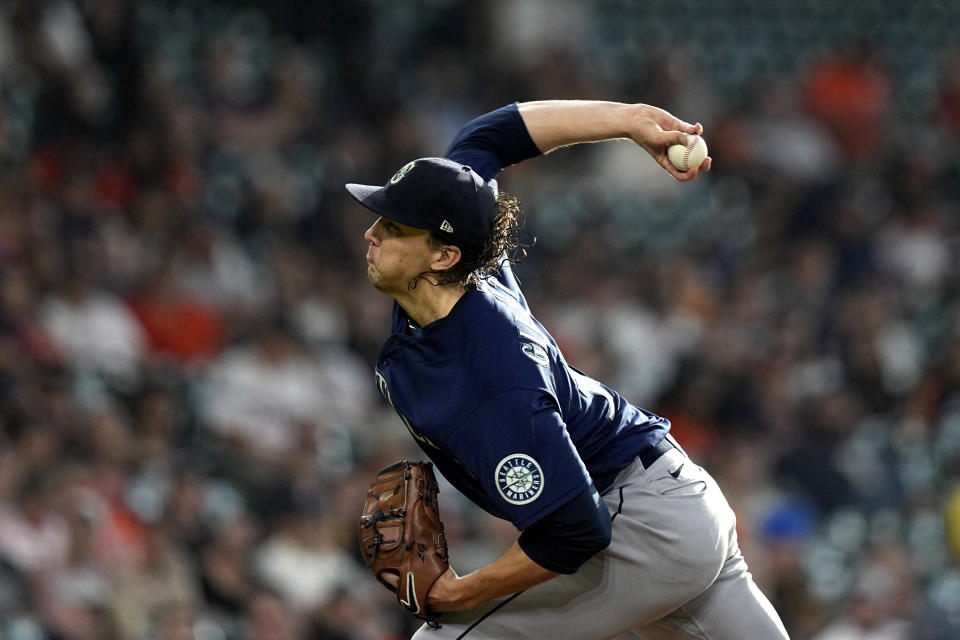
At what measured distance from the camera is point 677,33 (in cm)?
1184

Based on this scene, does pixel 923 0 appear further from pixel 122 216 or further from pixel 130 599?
pixel 130 599

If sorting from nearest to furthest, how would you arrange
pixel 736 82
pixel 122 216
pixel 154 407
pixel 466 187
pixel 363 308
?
pixel 466 187 → pixel 154 407 → pixel 122 216 → pixel 363 308 → pixel 736 82

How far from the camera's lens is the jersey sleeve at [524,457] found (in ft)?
9.93

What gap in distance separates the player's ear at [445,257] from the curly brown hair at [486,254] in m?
0.01

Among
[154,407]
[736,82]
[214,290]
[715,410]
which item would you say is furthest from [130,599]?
[736,82]

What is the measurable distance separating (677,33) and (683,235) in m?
2.38

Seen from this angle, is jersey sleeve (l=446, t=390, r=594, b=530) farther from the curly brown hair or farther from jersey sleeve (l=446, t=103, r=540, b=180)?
jersey sleeve (l=446, t=103, r=540, b=180)

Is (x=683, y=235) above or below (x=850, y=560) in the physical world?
above

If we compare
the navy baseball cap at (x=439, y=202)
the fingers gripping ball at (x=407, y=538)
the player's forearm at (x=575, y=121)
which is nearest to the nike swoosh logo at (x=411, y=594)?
the fingers gripping ball at (x=407, y=538)

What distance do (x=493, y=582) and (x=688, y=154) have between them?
3.76 feet

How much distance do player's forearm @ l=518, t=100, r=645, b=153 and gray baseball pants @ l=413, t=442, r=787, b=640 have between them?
0.90 metres

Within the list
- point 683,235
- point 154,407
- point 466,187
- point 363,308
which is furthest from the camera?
point 683,235

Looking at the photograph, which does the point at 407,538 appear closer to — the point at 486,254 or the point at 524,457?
the point at 524,457

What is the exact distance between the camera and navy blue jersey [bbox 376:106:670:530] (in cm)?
304
